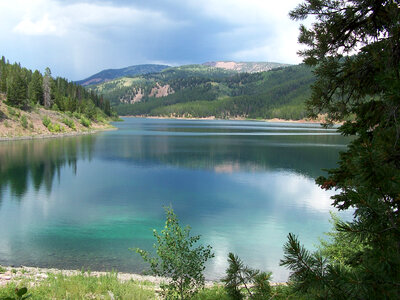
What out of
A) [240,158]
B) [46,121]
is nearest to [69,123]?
[46,121]

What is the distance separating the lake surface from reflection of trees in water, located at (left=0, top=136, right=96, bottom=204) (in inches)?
4.8

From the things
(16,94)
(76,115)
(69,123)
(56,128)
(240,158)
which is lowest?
(240,158)

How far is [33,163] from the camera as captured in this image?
4300cm

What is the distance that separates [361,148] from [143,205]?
24.5 m

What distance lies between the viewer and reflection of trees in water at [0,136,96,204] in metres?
32.4

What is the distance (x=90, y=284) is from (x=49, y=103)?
10713 centimetres

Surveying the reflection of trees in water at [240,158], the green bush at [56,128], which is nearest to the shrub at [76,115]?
the green bush at [56,128]

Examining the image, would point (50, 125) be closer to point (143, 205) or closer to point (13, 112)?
point (13, 112)

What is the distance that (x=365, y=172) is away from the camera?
2418 mm

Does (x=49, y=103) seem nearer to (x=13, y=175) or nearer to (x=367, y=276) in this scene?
(x=13, y=175)

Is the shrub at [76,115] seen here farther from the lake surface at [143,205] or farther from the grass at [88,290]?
the grass at [88,290]

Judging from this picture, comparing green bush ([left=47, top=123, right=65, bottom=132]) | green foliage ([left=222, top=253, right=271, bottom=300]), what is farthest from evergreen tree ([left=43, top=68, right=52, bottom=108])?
green foliage ([left=222, top=253, right=271, bottom=300])

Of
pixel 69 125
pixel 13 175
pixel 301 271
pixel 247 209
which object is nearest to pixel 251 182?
pixel 247 209

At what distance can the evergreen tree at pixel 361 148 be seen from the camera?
254 centimetres
